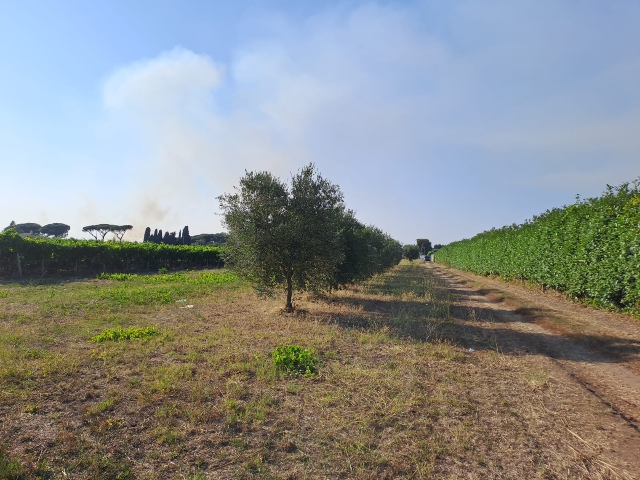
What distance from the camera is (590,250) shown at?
15625mm

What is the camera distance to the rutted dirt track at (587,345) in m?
5.89

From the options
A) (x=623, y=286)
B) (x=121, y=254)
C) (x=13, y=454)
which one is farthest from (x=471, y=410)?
(x=121, y=254)

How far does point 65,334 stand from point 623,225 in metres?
18.4

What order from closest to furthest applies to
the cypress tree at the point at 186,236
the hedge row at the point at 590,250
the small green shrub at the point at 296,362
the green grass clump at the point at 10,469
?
the green grass clump at the point at 10,469
the small green shrub at the point at 296,362
the hedge row at the point at 590,250
the cypress tree at the point at 186,236

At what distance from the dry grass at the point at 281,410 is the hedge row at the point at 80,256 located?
16456 mm

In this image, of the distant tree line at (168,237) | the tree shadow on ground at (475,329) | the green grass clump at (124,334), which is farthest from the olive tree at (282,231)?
the distant tree line at (168,237)

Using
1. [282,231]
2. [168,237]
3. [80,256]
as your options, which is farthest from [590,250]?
[168,237]

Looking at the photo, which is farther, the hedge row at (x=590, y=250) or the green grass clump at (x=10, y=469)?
the hedge row at (x=590, y=250)

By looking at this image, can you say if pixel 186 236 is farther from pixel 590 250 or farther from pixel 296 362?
pixel 296 362

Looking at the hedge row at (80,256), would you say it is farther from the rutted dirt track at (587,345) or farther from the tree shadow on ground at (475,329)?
the rutted dirt track at (587,345)

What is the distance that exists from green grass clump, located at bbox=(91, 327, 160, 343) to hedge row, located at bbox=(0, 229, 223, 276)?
1399cm

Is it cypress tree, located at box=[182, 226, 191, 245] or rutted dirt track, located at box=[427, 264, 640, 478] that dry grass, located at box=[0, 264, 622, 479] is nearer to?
rutted dirt track, located at box=[427, 264, 640, 478]

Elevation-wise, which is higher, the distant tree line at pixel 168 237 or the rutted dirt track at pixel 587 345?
the distant tree line at pixel 168 237

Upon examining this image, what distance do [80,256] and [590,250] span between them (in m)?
34.3
